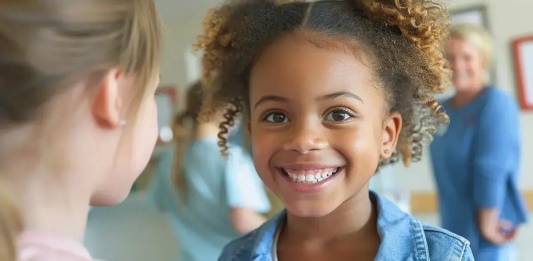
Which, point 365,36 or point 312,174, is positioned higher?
point 365,36

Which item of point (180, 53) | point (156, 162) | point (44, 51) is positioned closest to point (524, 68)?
point (156, 162)

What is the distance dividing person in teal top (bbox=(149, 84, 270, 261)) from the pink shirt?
35.4 inches

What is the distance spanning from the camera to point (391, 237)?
0.83m

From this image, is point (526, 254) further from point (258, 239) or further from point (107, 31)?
point (107, 31)

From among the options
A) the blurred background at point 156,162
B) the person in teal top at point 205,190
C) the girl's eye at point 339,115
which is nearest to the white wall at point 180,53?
the blurred background at point 156,162

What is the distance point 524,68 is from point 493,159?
938mm

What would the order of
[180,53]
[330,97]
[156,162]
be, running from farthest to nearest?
[180,53] → [156,162] → [330,97]

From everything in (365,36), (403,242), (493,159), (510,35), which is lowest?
(403,242)

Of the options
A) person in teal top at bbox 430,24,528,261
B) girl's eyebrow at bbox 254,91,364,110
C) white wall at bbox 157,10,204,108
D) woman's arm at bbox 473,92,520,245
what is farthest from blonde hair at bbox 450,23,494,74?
white wall at bbox 157,10,204,108

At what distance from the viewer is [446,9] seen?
0.90m

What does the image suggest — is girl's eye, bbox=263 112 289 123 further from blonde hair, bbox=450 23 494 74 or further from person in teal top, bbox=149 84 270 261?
blonde hair, bbox=450 23 494 74

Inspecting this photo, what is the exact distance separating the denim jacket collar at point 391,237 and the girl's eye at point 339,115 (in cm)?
19

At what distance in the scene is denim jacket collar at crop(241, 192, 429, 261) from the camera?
2.68 feet

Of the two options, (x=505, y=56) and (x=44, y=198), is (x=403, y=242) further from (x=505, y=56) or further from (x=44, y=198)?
(x=505, y=56)
